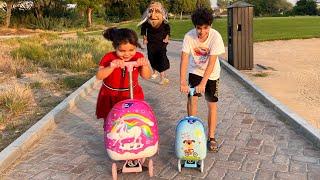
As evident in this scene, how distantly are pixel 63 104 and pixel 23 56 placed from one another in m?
8.09

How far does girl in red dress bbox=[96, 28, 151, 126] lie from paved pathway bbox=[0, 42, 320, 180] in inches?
29.7

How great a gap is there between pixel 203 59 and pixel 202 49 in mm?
138

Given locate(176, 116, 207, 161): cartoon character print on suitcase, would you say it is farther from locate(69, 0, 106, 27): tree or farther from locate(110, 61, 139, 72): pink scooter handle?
locate(69, 0, 106, 27): tree

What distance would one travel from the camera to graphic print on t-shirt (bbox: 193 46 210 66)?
16.6 ft

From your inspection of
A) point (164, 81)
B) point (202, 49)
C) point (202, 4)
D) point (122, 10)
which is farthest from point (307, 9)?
point (202, 49)

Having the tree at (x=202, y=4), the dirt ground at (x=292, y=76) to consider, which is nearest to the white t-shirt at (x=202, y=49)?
the tree at (x=202, y=4)

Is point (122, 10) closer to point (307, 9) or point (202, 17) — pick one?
point (307, 9)

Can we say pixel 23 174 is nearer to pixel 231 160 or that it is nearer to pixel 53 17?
pixel 231 160

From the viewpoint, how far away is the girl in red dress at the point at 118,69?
4.46m

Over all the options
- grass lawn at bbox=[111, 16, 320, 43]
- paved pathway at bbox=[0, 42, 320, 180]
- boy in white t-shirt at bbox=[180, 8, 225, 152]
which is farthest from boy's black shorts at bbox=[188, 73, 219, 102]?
grass lawn at bbox=[111, 16, 320, 43]

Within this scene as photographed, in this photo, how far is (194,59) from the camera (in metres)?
5.20

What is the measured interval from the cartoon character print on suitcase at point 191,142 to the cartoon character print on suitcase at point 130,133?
1.04 ft

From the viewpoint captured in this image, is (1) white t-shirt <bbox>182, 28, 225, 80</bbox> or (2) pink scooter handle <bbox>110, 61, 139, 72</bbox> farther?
(1) white t-shirt <bbox>182, 28, 225, 80</bbox>

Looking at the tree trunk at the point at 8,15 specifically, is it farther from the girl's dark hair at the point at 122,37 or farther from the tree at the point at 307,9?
the tree at the point at 307,9
